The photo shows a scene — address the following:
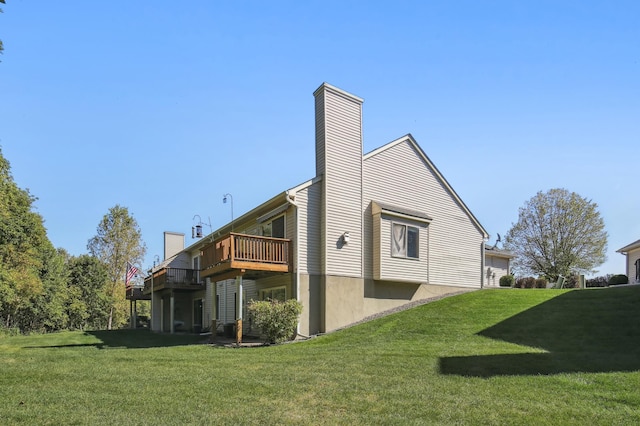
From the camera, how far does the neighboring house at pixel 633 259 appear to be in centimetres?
2807

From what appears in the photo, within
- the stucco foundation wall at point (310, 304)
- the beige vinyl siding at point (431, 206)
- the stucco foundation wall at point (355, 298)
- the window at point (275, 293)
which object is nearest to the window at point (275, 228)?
the window at point (275, 293)

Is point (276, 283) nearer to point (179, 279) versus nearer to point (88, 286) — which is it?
point (179, 279)

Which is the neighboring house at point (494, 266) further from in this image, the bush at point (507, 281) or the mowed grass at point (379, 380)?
the mowed grass at point (379, 380)

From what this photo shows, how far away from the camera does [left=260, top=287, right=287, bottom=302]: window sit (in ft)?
58.5

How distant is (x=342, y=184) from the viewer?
17.7 meters

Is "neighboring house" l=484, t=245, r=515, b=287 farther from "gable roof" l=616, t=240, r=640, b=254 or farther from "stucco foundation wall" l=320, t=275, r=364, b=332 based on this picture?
"stucco foundation wall" l=320, t=275, r=364, b=332

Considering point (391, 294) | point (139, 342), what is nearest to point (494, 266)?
point (391, 294)

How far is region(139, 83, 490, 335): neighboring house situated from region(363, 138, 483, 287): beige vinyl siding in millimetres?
47

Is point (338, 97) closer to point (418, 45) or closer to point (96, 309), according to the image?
point (418, 45)

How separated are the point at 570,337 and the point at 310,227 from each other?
29.2 ft

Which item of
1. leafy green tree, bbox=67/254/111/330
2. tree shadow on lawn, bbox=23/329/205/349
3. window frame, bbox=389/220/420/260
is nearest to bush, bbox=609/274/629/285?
window frame, bbox=389/220/420/260

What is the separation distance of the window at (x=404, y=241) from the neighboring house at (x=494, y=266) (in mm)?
12166

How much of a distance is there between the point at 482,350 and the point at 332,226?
7.93 metres

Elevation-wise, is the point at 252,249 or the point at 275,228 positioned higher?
the point at 275,228
